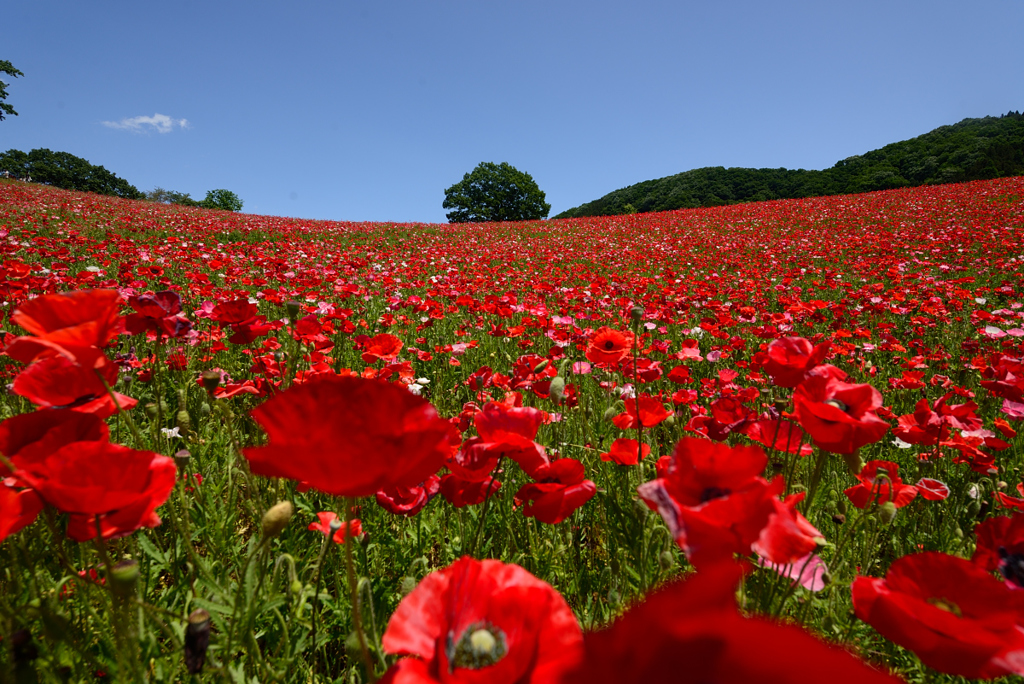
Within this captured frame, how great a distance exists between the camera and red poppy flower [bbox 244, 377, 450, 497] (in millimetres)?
532

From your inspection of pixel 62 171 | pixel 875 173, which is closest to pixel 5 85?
pixel 62 171

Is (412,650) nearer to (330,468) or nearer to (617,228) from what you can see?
(330,468)

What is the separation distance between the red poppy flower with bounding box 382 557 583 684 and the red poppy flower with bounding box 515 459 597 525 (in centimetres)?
42

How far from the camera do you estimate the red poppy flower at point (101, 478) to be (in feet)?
2.07

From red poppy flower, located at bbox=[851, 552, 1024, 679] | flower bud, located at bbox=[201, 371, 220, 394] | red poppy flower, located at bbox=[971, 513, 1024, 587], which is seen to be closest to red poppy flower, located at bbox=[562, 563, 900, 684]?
red poppy flower, located at bbox=[851, 552, 1024, 679]

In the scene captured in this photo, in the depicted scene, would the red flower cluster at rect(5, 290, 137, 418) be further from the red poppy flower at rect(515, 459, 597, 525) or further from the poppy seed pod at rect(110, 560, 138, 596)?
the red poppy flower at rect(515, 459, 597, 525)

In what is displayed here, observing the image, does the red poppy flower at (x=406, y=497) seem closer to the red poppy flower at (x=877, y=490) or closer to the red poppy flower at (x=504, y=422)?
the red poppy flower at (x=504, y=422)

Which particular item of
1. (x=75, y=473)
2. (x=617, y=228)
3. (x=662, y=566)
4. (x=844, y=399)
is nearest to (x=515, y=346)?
(x=662, y=566)

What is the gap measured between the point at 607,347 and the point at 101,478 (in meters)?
1.64

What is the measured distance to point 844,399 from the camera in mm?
942

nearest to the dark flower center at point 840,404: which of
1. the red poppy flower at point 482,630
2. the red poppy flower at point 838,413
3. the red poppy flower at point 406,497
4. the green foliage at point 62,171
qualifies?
the red poppy flower at point 838,413

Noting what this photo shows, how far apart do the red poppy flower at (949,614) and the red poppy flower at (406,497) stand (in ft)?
2.88

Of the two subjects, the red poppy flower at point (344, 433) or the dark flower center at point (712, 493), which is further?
the dark flower center at point (712, 493)

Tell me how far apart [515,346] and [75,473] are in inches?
148
